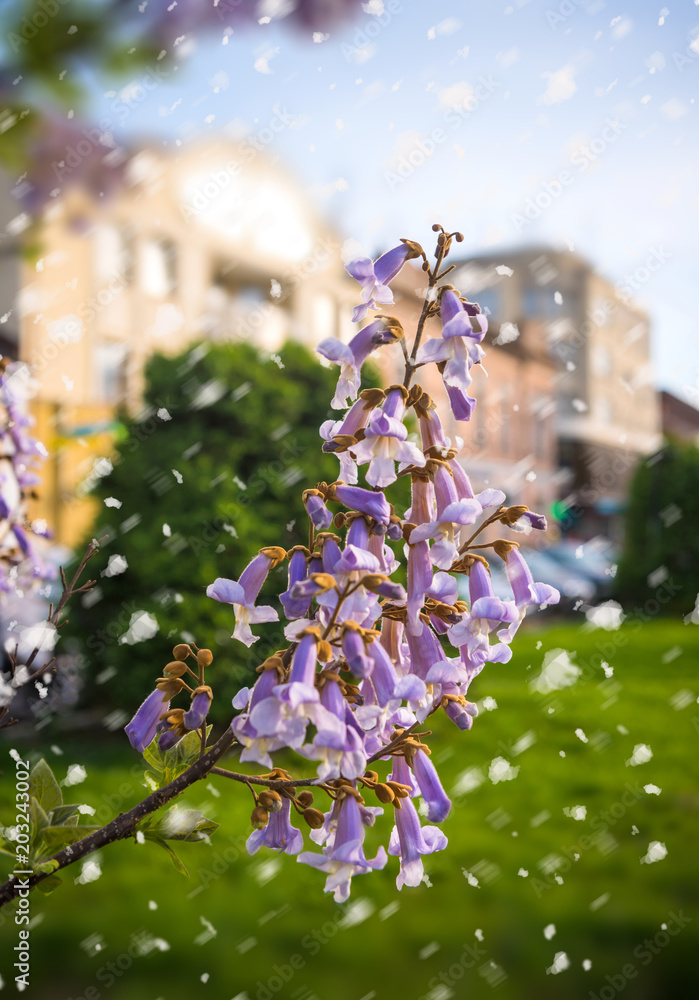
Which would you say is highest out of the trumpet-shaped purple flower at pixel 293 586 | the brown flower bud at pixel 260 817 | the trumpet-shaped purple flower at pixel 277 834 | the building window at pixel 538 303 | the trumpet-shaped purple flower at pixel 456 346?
the trumpet-shaped purple flower at pixel 456 346

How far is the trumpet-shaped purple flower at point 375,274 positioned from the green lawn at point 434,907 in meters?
3.34

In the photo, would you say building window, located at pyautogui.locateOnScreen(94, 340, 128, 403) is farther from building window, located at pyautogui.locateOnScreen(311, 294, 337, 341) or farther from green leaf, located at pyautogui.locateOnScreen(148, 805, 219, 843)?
green leaf, located at pyautogui.locateOnScreen(148, 805, 219, 843)

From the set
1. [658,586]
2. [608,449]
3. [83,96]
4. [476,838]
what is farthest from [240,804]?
[608,449]

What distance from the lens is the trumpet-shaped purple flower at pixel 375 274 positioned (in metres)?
1.45

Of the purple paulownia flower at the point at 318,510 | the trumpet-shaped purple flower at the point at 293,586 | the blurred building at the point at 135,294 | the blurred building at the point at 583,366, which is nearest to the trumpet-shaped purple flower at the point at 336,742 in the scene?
the trumpet-shaped purple flower at the point at 293,586

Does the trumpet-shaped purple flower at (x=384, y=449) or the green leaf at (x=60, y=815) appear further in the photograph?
the green leaf at (x=60, y=815)

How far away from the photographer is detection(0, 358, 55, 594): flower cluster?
2393 millimetres

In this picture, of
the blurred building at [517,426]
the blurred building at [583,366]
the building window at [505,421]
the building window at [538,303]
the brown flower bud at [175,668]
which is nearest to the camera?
the brown flower bud at [175,668]

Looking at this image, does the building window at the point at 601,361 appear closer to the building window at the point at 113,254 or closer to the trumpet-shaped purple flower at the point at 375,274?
the building window at the point at 113,254

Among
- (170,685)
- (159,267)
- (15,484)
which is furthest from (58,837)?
(159,267)

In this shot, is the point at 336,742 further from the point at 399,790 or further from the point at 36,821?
the point at 36,821

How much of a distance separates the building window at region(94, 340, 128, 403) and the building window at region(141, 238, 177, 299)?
5.59 feet

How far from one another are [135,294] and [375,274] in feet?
66.3

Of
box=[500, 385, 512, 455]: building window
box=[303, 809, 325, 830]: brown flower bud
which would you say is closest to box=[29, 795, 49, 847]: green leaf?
box=[303, 809, 325, 830]: brown flower bud
